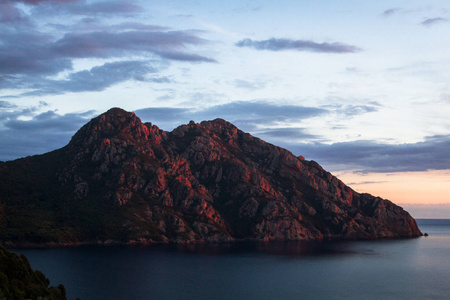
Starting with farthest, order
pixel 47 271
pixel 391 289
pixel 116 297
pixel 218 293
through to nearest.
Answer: pixel 47 271 → pixel 391 289 → pixel 218 293 → pixel 116 297

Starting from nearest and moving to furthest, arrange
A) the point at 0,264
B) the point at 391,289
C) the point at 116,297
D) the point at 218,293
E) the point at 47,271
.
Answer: the point at 0,264
the point at 116,297
the point at 218,293
the point at 391,289
the point at 47,271

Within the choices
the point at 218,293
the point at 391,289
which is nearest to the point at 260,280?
the point at 218,293

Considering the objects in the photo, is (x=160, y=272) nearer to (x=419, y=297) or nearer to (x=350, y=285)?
(x=350, y=285)

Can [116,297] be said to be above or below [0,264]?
below

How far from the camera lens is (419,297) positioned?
516ft

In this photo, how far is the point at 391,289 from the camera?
561 feet

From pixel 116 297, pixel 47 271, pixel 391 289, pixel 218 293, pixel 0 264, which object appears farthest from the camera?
pixel 47 271

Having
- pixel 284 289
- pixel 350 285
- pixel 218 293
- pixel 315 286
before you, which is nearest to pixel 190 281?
pixel 218 293

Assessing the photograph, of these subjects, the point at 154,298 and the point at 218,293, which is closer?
the point at 154,298

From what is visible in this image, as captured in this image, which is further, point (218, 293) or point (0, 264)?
point (218, 293)

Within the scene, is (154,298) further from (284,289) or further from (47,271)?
(47,271)

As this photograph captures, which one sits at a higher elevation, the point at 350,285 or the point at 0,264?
the point at 0,264

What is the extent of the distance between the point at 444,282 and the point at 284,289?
66839 mm

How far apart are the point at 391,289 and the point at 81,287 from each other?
105 metres
